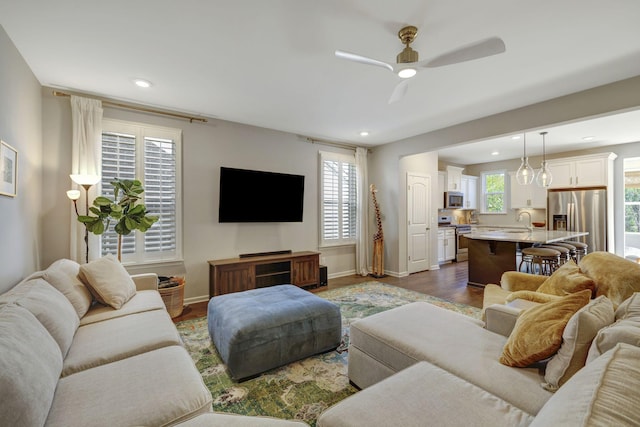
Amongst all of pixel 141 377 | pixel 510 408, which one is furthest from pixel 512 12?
pixel 141 377

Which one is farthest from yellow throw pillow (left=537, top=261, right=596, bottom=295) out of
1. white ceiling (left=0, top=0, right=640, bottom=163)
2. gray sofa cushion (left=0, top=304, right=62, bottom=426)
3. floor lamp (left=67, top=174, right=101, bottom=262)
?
floor lamp (left=67, top=174, right=101, bottom=262)

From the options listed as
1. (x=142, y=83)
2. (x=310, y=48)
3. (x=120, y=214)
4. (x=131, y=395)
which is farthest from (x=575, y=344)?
(x=142, y=83)

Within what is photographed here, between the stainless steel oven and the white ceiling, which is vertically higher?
the white ceiling

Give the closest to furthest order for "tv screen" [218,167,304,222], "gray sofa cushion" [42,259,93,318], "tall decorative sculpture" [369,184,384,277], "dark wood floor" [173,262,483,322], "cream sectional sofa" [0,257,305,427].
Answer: "cream sectional sofa" [0,257,305,427] < "gray sofa cushion" [42,259,93,318] < "dark wood floor" [173,262,483,322] < "tv screen" [218,167,304,222] < "tall decorative sculpture" [369,184,384,277]

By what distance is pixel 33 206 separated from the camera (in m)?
2.78

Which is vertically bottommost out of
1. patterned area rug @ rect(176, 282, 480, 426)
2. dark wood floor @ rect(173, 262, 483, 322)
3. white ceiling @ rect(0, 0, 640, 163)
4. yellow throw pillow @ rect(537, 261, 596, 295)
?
patterned area rug @ rect(176, 282, 480, 426)

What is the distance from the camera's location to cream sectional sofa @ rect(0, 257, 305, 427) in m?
1.00

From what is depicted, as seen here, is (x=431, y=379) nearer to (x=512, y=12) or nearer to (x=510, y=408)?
(x=510, y=408)

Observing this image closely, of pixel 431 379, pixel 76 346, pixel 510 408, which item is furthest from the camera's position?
pixel 76 346

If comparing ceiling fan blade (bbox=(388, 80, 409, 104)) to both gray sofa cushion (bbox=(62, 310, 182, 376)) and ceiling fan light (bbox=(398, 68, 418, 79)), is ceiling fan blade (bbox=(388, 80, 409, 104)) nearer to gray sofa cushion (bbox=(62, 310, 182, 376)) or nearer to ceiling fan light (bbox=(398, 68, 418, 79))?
ceiling fan light (bbox=(398, 68, 418, 79))

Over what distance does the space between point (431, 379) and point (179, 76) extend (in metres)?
3.27

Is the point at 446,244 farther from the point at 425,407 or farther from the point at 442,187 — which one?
the point at 425,407

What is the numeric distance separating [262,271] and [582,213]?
6.56m

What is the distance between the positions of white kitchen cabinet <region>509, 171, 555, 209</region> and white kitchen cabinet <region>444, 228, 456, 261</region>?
1.79 meters
